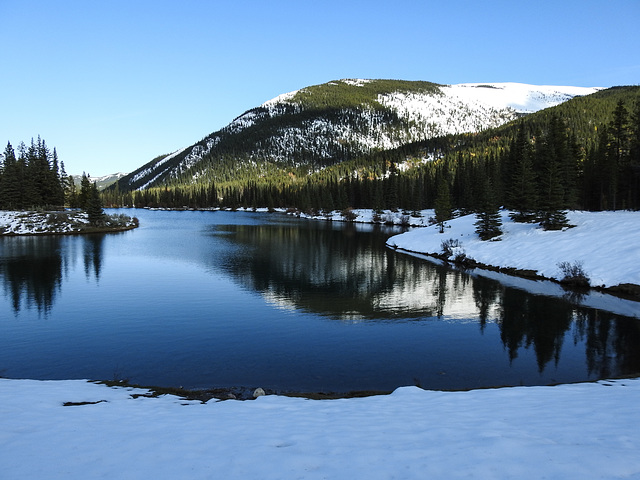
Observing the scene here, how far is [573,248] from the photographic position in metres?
35.8

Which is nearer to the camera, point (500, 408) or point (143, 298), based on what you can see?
point (500, 408)

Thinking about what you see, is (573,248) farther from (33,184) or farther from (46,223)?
(33,184)

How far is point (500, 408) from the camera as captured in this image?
960 cm

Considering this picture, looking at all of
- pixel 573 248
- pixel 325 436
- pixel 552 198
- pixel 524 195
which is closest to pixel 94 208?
pixel 524 195

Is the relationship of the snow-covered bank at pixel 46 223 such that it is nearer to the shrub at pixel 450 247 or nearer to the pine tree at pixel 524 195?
the shrub at pixel 450 247

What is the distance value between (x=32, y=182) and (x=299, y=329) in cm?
9152

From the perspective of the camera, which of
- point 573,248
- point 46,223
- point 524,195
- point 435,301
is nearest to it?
point 435,301

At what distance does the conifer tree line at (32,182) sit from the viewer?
8094 cm

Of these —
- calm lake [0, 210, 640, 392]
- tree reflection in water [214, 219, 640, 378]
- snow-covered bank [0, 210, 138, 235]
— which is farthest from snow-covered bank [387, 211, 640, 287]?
snow-covered bank [0, 210, 138, 235]

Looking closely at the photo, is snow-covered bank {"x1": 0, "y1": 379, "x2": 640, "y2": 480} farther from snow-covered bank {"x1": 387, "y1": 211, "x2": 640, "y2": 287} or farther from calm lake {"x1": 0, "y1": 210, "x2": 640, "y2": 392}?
snow-covered bank {"x1": 387, "y1": 211, "x2": 640, "y2": 287}

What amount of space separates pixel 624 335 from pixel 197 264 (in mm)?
37320

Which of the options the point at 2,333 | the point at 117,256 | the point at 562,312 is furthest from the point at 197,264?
the point at 562,312

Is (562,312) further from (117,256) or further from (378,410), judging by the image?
(117,256)

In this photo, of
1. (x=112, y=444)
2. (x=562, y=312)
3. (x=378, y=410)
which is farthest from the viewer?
(x=562, y=312)
